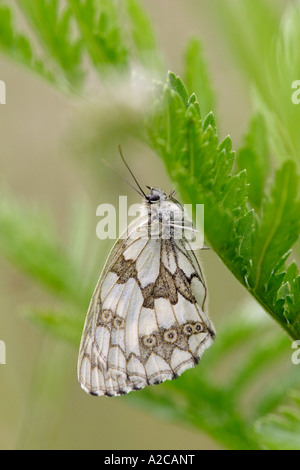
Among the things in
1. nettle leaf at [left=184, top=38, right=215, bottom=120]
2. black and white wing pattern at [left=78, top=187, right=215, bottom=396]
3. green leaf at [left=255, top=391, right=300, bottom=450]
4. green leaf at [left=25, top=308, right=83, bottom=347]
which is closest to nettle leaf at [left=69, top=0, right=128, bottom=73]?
nettle leaf at [left=184, top=38, right=215, bottom=120]

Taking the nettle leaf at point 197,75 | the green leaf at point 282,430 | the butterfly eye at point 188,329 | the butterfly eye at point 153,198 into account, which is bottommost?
A: the green leaf at point 282,430

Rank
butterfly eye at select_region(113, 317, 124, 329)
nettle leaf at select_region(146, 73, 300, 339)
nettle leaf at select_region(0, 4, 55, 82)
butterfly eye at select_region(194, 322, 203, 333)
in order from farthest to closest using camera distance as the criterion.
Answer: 1. butterfly eye at select_region(113, 317, 124, 329)
2. butterfly eye at select_region(194, 322, 203, 333)
3. nettle leaf at select_region(0, 4, 55, 82)
4. nettle leaf at select_region(146, 73, 300, 339)

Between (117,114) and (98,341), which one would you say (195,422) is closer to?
(98,341)

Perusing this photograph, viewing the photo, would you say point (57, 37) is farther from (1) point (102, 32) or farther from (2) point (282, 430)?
(2) point (282, 430)

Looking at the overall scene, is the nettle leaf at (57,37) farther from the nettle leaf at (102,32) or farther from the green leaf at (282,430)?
the green leaf at (282,430)

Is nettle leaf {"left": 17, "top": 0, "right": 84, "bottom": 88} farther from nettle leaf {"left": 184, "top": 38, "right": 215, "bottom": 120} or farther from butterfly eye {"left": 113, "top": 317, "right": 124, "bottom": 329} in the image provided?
butterfly eye {"left": 113, "top": 317, "right": 124, "bottom": 329}

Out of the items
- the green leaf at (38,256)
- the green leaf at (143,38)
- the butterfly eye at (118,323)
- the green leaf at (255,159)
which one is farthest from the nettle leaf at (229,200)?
the green leaf at (38,256)

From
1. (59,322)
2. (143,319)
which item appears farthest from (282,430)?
(59,322)

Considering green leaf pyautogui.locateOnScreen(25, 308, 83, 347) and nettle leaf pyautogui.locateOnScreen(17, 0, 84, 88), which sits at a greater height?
nettle leaf pyautogui.locateOnScreen(17, 0, 84, 88)
